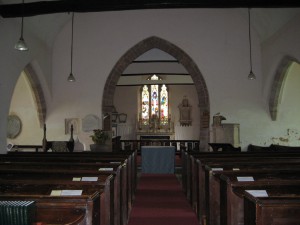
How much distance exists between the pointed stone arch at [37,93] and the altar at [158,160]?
13.3 ft

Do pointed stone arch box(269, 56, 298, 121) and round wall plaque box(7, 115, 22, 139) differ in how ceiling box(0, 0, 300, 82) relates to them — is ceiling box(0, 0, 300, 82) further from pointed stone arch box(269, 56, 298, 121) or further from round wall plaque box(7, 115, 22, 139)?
round wall plaque box(7, 115, 22, 139)

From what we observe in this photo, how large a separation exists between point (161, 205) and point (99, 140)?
482 cm

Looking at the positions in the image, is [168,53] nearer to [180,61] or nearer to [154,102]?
[180,61]

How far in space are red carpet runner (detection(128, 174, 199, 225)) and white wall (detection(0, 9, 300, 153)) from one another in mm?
4212

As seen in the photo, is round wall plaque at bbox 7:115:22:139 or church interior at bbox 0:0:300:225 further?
round wall plaque at bbox 7:115:22:139

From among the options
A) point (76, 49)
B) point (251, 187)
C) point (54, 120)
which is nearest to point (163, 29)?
point (76, 49)

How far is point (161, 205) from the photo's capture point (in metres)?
5.23

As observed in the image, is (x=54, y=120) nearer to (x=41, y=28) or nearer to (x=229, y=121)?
(x=41, y=28)

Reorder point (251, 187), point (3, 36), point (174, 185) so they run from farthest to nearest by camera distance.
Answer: point (3, 36) < point (174, 185) < point (251, 187)

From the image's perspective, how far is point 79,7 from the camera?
7.50 meters

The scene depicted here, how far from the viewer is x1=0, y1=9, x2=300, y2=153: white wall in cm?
1050

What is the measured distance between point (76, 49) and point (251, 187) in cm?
944

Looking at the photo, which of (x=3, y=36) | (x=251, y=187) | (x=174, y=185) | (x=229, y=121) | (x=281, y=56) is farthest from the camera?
(x=229, y=121)

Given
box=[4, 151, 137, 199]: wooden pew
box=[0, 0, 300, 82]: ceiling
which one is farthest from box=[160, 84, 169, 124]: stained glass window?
box=[4, 151, 137, 199]: wooden pew
